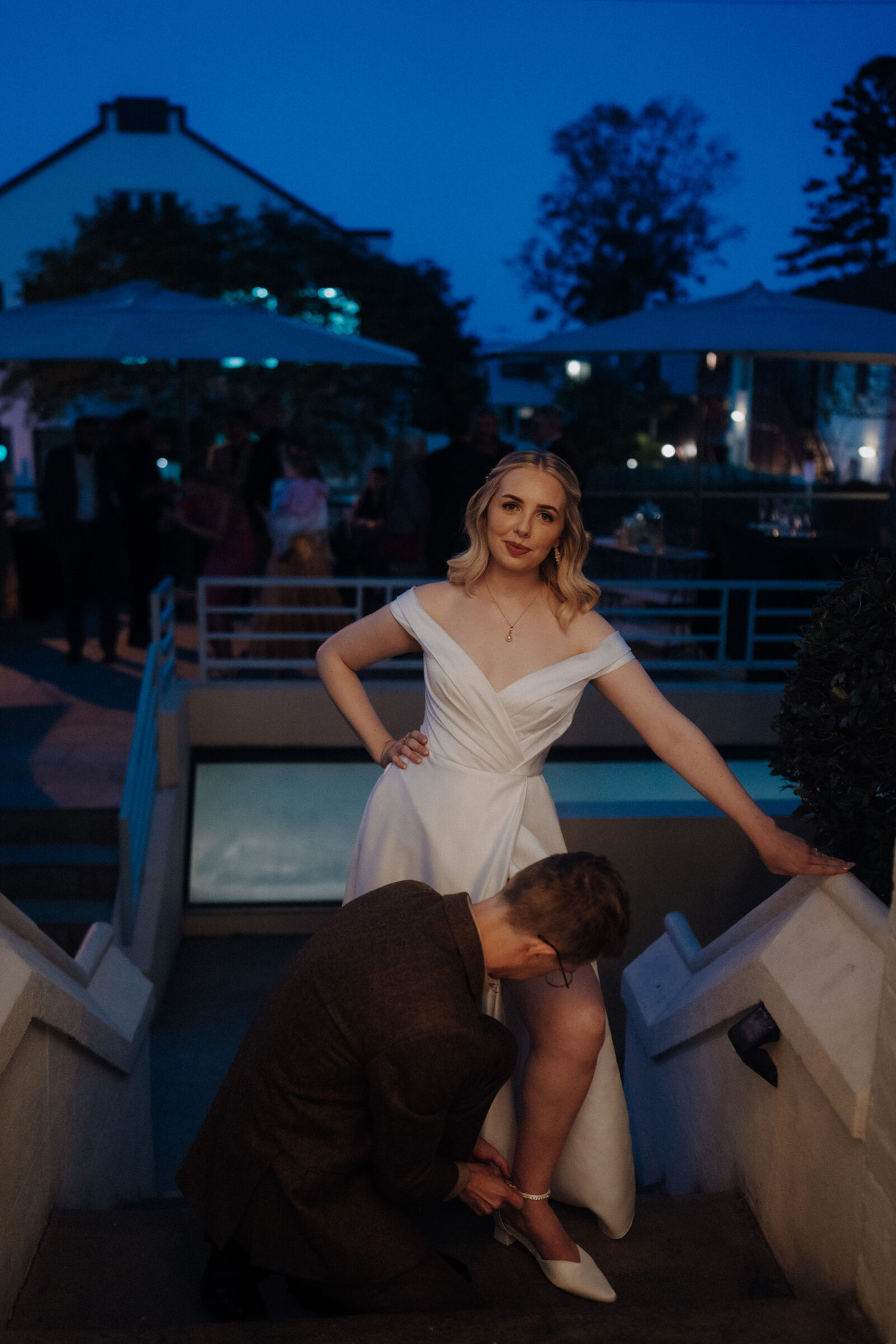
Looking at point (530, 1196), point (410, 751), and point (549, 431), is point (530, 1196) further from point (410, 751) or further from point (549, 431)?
point (549, 431)

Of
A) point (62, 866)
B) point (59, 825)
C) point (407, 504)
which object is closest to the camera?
point (62, 866)

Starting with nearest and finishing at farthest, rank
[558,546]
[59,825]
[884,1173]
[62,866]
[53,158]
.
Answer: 1. [884,1173]
2. [558,546]
3. [62,866]
4. [59,825]
5. [53,158]

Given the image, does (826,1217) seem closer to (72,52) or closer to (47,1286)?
(47,1286)

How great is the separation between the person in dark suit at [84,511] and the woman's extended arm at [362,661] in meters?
5.16

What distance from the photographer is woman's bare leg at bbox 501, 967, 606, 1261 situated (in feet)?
8.57

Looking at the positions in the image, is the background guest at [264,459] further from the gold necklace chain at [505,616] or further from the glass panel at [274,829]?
the gold necklace chain at [505,616]

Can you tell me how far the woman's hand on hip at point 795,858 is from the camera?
2.49 metres

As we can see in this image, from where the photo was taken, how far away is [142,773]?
5.94m

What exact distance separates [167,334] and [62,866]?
11.7 ft

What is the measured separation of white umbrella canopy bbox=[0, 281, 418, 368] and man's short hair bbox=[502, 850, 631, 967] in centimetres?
564

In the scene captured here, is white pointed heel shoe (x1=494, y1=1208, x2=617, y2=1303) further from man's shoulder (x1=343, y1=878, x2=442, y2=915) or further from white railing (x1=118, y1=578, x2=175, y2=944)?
white railing (x1=118, y1=578, x2=175, y2=944)

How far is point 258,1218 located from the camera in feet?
7.52

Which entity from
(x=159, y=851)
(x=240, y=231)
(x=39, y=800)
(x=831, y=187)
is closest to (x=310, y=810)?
(x=159, y=851)

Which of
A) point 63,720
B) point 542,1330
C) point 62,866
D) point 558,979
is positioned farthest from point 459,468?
point 542,1330
